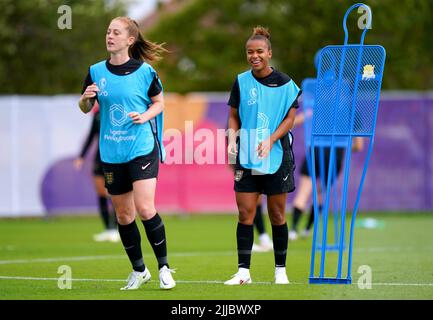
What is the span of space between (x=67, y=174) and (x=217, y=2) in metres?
15.6

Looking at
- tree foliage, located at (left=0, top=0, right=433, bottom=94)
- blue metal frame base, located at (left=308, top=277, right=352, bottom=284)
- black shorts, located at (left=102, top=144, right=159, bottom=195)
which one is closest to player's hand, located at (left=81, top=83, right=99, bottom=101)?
black shorts, located at (left=102, top=144, right=159, bottom=195)

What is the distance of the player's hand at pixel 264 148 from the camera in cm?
901

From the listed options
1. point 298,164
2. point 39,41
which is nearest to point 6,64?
point 39,41

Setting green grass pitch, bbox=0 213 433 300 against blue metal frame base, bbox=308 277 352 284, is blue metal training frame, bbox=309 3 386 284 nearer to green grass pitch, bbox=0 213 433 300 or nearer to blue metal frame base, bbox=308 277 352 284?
blue metal frame base, bbox=308 277 352 284

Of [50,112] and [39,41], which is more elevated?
[39,41]

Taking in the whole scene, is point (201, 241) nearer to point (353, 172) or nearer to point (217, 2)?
point (353, 172)

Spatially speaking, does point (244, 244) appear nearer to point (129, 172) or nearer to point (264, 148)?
point (264, 148)

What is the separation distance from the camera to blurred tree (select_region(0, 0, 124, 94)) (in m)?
26.1

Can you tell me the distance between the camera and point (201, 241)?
16.0 metres

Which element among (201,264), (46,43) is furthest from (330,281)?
(46,43)

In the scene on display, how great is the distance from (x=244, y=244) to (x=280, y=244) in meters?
0.35

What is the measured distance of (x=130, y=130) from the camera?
887 centimetres

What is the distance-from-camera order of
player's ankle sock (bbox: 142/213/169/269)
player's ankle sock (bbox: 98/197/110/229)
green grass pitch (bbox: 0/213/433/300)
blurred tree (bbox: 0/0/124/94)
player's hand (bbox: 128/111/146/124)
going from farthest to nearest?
blurred tree (bbox: 0/0/124/94) < player's ankle sock (bbox: 98/197/110/229) < player's ankle sock (bbox: 142/213/169/269) < player's hand (bbox: 128/111/146/124) < green grass pitch (bbox: 0/213/433/300)

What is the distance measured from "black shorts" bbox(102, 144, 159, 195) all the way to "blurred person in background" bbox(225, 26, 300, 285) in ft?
2.58
